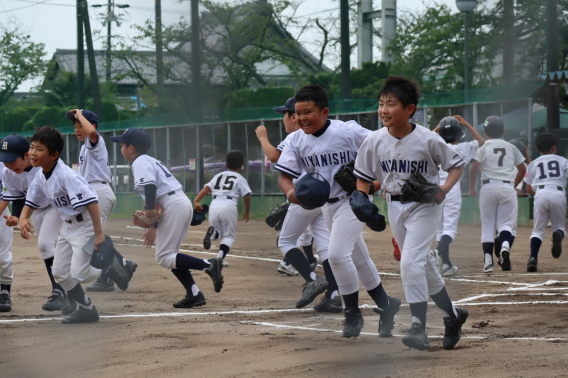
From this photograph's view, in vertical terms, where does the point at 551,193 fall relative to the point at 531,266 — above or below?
above

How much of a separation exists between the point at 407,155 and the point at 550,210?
19.4 ft

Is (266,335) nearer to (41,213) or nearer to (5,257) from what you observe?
(41,213)

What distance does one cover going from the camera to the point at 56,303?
711 centimetres

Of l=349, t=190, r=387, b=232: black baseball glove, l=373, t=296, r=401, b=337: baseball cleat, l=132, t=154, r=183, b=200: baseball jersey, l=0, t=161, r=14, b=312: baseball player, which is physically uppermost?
l=132, t=154, r=183, b=200: baseball jersey

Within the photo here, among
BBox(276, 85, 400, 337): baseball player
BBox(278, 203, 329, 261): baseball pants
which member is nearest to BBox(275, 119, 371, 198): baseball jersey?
BBox(276, 85, 400, 337): baseball player

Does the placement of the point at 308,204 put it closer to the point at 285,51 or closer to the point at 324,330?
the point at 324,330

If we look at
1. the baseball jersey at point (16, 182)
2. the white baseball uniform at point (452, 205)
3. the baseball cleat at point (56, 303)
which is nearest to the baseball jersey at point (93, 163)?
the baseball jersey at point (16, 182)

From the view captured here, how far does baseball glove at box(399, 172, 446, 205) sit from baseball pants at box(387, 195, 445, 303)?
0.10 m

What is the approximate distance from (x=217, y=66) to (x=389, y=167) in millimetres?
2702

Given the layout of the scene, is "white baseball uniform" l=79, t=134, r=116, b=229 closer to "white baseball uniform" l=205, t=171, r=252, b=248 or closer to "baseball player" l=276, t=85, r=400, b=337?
"white baseball uniform" l=205, t=171, r=252, b=248

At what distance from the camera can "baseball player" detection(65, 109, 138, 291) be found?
8336mm

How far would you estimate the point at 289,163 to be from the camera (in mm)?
5879

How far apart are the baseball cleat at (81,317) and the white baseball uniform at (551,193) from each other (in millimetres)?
6010

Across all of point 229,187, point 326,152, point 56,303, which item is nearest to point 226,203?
point 229,187
